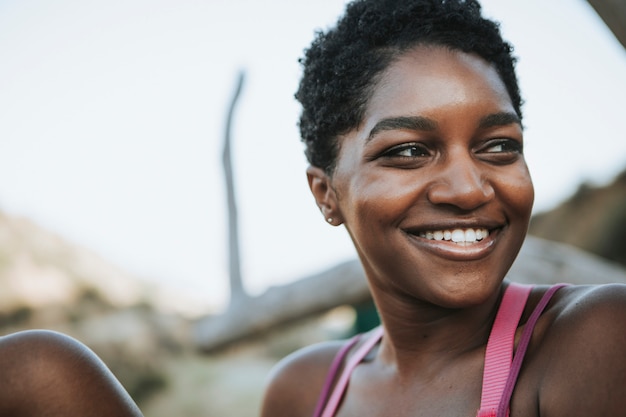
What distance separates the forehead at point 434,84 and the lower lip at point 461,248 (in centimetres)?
33

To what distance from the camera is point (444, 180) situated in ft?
5.69

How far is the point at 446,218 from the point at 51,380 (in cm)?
97

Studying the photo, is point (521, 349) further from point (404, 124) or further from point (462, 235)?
point (404, 124)

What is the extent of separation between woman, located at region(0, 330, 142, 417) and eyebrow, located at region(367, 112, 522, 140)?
0.91 meters

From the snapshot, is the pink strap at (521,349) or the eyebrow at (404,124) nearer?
the pink strap at (521,349)

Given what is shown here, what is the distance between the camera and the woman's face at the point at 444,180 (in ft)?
→ 5.71

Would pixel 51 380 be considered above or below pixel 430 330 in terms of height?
above

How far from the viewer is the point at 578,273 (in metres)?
4.05

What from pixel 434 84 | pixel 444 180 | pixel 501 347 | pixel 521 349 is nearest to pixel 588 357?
pixel 521 349

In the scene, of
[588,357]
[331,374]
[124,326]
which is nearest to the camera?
[588,357]

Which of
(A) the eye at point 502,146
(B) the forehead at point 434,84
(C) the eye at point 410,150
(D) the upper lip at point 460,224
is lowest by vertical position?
(D) the upper lip at point 460,224

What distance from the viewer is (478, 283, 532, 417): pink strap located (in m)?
1.64

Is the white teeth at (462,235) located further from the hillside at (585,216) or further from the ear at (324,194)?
the hillside at (585,216)

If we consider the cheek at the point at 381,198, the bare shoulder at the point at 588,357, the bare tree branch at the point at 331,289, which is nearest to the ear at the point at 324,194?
the cheek at the point at 381,198
